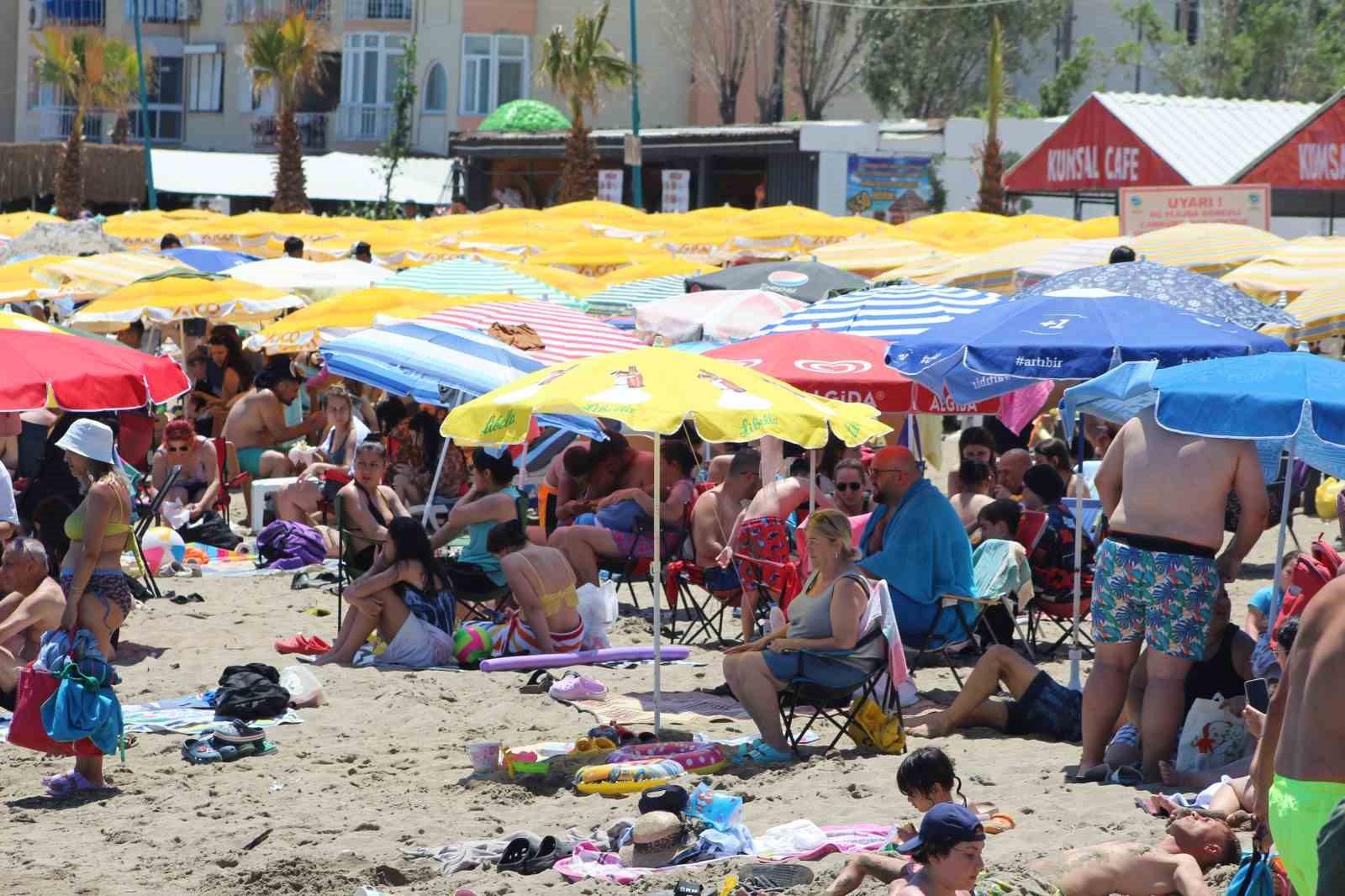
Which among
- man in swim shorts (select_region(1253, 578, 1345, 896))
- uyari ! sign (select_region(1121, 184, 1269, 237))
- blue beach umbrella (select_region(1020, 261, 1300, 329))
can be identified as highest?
uyari ! sign (select_region(1121, 184, 1269, 237))

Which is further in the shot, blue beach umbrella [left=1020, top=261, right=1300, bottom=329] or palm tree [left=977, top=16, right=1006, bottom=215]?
palm tree [left=977, top=16, right=1006, bottom=215]

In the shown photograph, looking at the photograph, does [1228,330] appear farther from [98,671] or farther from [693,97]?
[693,97]

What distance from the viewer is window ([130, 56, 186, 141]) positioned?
169ft

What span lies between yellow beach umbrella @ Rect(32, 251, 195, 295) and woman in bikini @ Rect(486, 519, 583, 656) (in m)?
8.79

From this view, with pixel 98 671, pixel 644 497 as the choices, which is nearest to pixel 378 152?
pixel 644 497

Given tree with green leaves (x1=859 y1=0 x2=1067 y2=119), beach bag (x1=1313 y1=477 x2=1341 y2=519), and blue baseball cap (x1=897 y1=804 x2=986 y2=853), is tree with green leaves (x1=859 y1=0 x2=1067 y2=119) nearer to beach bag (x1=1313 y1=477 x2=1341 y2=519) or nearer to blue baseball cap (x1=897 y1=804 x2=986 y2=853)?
beach bag (x1=1313 y1=477 x2=1341 y2=519)

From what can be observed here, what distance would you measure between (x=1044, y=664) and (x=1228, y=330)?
84.5 inches

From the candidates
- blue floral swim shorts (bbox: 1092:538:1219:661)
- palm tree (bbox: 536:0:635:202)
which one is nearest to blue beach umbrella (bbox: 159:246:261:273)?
blue floral swim shorts (bbox: 1092:538:1219:661)

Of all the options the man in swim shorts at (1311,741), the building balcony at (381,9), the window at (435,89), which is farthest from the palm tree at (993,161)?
the man in swim shorts at (1311,741)

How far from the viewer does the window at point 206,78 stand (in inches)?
1992

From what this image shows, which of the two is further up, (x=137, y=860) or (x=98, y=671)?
(x=98, y=671)

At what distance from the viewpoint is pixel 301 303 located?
620 inches

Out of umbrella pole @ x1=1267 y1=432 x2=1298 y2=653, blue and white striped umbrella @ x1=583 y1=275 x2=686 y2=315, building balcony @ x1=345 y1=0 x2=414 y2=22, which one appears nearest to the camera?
umbrella pole @ x1=1267 y1=432 x2=1298 y2=653

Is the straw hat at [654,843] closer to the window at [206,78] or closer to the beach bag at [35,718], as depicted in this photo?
the beach bag at [35,718]
